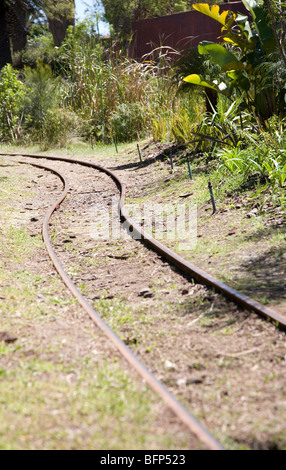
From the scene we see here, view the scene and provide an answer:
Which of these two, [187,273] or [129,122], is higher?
[129,122]

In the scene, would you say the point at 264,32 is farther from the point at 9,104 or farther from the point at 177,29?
the point at 177,29

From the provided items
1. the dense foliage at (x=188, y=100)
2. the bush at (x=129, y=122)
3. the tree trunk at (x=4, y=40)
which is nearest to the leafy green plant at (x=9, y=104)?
the dense foliage at (x=188, y=100)

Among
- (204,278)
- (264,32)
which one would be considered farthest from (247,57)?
(204,278)

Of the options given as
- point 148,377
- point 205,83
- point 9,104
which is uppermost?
point 205,83

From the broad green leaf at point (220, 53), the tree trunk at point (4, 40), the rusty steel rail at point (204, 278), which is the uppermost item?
the tree trunk at point (4, 40)

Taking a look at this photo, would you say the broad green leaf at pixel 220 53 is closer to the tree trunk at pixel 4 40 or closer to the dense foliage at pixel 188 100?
the dense foliage at pixel 188 100

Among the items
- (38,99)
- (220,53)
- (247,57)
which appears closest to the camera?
(220,53)

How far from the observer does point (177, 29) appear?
23000 mm

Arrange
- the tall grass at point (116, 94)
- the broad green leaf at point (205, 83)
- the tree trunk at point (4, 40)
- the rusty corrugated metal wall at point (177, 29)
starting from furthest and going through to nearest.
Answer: the rusty corrugated metal wall at point (177, 29) < the tree trunk at point (4, 40) < the tall grass at point (116, 94) < the broad green leaf at point (205, 83)

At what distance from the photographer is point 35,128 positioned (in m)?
20.6

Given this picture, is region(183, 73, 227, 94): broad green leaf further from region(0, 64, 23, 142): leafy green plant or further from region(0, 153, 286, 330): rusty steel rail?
region(0, 64, 23, 142): leafy green plant

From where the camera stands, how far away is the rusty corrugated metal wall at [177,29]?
22.6m

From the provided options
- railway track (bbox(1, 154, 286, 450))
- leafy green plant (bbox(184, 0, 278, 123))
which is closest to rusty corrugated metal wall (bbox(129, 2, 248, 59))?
leafy green plant (bbox(184, 0, 278, 123))
